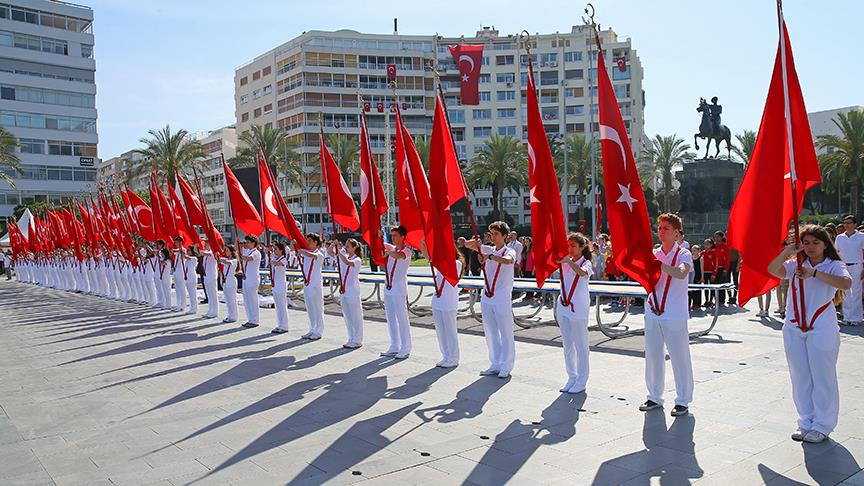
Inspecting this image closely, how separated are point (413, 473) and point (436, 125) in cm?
594

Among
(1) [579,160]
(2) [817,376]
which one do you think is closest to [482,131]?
(1) [579,160]

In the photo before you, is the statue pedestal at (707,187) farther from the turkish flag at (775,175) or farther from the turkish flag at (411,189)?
the turkish flag at (775,175)

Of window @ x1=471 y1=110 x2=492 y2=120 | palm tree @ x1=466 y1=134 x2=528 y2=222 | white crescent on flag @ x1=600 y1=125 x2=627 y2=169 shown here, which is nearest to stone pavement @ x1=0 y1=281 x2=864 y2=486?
white crescent on flag @ x1=600 y1=125 x2=627 y2=169

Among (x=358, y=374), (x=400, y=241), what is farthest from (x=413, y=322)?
(x=358, y=374)

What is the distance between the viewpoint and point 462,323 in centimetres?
1514

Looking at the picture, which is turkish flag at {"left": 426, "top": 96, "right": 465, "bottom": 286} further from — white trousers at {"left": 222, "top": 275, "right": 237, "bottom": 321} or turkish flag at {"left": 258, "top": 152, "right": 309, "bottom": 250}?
white trousers at {"left": 222, "top": 275, "right": 237, "bottom": 321}

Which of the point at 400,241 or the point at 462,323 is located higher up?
the point at 400,241

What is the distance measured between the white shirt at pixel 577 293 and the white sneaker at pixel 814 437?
2.85 meters

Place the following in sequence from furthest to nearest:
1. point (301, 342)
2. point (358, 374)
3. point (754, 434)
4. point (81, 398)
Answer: point (301, 342) < point (358, 374) < point (81, 398) < point (754, 434)

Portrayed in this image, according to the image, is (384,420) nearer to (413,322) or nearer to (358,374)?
(358,374)

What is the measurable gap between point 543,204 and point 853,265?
7581 millimetres

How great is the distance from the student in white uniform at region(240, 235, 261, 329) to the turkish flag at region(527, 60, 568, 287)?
26.1 ft

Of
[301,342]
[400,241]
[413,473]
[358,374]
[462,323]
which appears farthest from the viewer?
[462,323]

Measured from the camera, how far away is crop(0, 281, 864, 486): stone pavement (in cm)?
572
